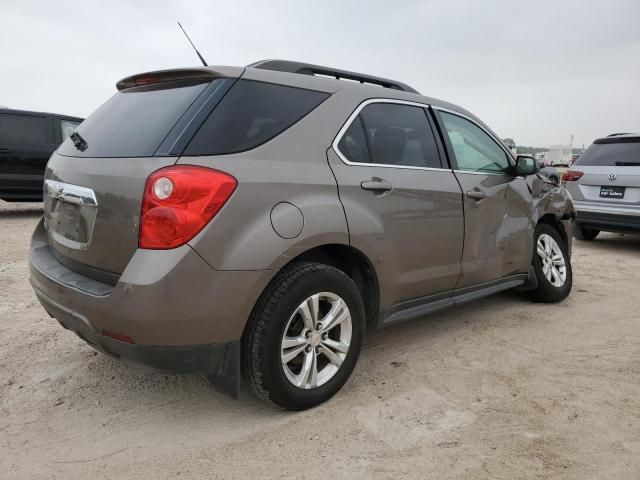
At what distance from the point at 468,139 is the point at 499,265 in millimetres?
958

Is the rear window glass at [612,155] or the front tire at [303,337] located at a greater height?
the rear window glass at [612,155]

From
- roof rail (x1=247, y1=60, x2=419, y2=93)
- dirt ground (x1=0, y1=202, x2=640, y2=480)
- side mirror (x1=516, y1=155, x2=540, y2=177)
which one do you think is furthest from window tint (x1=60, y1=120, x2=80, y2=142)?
side mirror (x1=516, y1=155, x2=540, y2=177)

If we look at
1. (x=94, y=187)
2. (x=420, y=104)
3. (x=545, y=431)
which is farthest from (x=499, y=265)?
(x=94, y=187)

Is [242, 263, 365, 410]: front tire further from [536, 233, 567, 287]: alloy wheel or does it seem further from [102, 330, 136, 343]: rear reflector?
[536, 233, 567, 287]: alloy wheel

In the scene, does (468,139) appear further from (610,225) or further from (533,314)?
(610,225)

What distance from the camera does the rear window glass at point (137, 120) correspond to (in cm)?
234

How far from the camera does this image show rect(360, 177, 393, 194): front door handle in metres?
2.76

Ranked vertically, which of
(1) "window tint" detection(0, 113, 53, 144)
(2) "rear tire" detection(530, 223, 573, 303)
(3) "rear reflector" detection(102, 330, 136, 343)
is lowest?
(2) "rear tire" detection(530, 223, 573, 303)

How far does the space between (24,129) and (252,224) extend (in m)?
8.60

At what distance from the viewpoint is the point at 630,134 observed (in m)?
7.09

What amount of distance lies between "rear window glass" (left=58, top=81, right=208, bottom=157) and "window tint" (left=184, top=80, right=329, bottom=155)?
16 centimetres

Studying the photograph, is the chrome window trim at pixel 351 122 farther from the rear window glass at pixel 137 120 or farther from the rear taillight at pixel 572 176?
the rear taillight at pixel 572 176

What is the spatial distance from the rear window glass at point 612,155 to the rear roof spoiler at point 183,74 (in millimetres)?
6287

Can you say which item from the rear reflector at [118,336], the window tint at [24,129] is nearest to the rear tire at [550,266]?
the rear reflector at [118,336]
